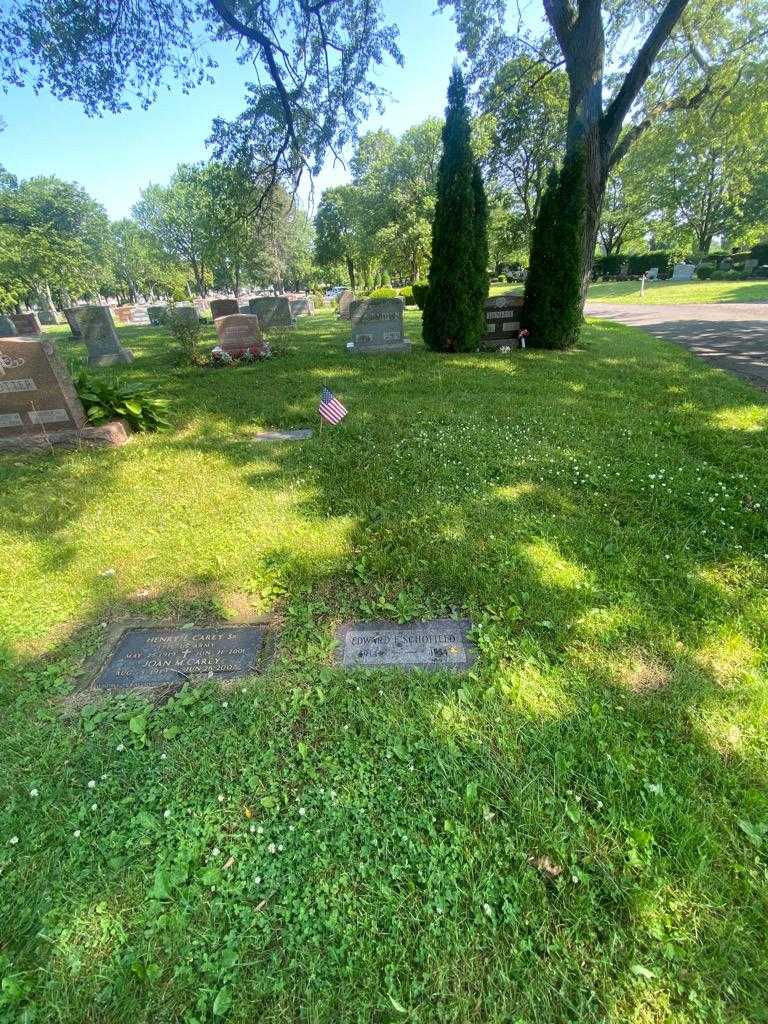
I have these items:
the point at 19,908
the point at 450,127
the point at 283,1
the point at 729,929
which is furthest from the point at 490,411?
the point at 283,1

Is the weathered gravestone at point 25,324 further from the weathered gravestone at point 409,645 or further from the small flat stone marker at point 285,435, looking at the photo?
the weathered gravestone at point 409,645

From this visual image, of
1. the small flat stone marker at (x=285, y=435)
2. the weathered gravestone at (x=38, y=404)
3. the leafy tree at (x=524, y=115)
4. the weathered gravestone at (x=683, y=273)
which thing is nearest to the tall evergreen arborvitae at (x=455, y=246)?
the leafy tree at (x=524, y=115)

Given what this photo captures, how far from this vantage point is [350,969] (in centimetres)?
130

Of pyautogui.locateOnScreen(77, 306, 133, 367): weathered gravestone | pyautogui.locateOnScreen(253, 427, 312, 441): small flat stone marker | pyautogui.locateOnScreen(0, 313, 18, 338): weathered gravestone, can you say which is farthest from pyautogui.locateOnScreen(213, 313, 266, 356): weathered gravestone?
pyautogui.locateOnScreen(0, 313, 18, 338): weathered gravestone

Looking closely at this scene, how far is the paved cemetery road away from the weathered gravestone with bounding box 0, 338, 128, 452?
371 inches

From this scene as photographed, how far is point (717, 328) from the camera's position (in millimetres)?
12156

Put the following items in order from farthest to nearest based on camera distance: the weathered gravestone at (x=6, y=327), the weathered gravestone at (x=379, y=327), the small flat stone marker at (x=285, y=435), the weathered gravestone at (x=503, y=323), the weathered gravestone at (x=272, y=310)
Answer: the weathered gravestone at (x=6, y=327) < the weathered gravestone at (x=272, y=310) < the weathered gravestone at (x=379, y=327) < the weathered gravestone at (x=503, y=323) < the small flat stone marker at (x=285, y=435)

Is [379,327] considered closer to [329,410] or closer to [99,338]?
[329,410]

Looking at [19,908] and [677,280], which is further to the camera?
[677,280]

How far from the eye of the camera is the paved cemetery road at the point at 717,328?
320 inches

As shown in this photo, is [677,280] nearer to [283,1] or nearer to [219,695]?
[283,1]

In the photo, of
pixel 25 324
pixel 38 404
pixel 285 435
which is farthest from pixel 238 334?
pixel 25 324

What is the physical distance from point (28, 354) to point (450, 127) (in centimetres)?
864

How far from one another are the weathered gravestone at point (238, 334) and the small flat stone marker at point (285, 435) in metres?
5.63
